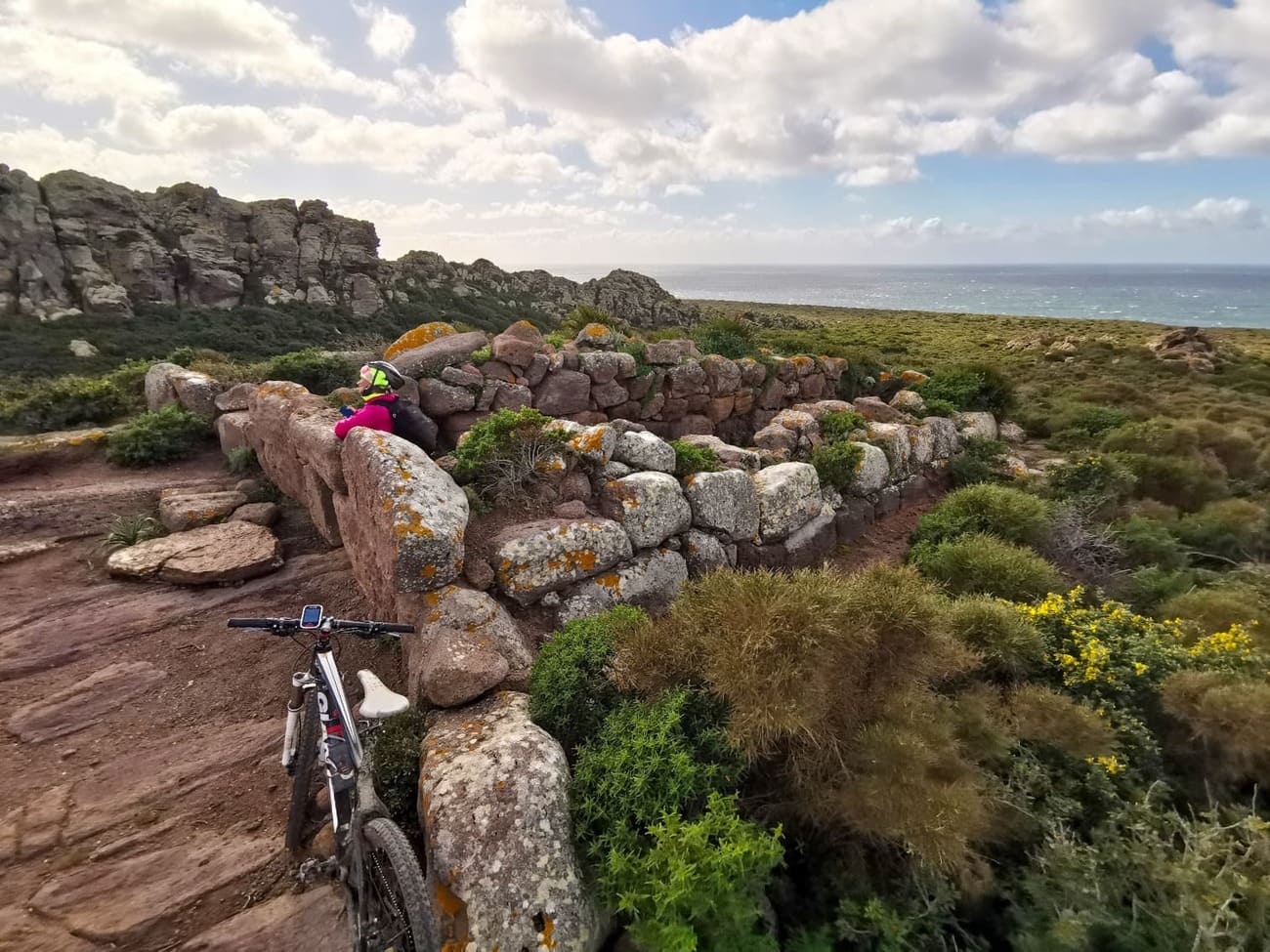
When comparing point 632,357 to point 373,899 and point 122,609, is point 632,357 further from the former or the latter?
point 373,899

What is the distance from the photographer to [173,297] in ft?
145

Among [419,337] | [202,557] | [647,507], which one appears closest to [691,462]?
[647,507]

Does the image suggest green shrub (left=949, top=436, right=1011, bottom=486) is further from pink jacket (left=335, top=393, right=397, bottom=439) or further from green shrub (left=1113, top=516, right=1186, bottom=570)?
pink jacket (left=335, top=393, right=397, bottom=439)

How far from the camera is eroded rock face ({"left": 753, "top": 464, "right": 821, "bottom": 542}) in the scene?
7930mm

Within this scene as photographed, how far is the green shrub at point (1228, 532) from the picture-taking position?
27.6 feet

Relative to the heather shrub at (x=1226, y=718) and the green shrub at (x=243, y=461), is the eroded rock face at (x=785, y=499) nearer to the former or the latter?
the heather shrub at (x=1226, y=718)

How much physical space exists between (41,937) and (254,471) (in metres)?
6.90

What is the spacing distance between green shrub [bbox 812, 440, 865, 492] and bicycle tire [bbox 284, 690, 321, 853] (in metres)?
7.98

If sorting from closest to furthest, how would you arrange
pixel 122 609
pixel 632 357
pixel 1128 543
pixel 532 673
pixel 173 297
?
pixel 532 673
pixel 122 609
pixel 1128 543
pixel 632 357
pixel 173 297

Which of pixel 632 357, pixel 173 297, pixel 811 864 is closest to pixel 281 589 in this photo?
pixel 811 864

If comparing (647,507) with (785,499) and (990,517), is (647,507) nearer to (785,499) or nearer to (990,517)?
(785,499)

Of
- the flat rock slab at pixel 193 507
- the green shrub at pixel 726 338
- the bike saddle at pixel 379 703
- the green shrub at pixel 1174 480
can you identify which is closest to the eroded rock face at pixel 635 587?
the bike saddle at pixel 379 703

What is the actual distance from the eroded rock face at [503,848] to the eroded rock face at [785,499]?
4.87 meters

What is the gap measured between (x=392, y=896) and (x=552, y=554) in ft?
10.7
